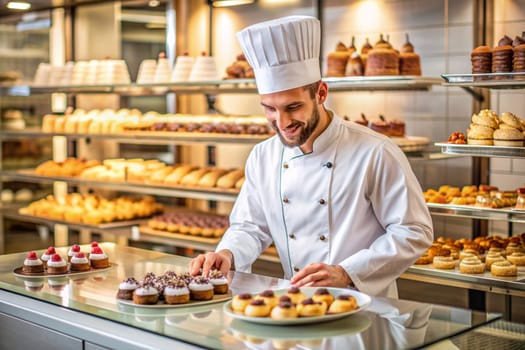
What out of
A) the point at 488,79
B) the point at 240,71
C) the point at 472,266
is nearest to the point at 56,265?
the point at 472,266

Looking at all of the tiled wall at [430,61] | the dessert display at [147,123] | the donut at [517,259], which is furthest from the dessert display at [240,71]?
the donut at [517,259]

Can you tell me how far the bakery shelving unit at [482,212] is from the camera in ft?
13.1

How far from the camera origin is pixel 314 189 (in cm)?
291

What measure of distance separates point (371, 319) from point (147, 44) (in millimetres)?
5636

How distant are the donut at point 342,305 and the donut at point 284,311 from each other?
0.10 m

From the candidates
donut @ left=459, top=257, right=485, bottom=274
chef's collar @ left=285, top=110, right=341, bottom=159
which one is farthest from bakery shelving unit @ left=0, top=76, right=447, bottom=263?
chef's collar @ left=285, top=110, right=341, bottom=159

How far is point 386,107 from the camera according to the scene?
565 cm

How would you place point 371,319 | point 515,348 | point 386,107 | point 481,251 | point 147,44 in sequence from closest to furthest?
point 371,319
point 515,348
point 481,251
point 386,107
point 147,44

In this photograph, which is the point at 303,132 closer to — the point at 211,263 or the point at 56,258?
the point at 211,263

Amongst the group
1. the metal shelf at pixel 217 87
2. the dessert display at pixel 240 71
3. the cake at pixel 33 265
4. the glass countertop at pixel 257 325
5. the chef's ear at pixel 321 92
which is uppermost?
the dessert display at pixel 240 71

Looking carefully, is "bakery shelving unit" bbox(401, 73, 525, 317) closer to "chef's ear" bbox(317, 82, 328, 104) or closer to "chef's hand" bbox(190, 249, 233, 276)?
"chef's ear" bbox(317, 82, 328, 104)

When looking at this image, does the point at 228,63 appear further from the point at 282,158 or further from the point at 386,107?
the point at 282,158

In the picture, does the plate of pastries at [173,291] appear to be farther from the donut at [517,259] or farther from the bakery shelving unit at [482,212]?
the donut at [517,259]

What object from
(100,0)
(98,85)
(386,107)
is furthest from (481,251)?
(100,0)
